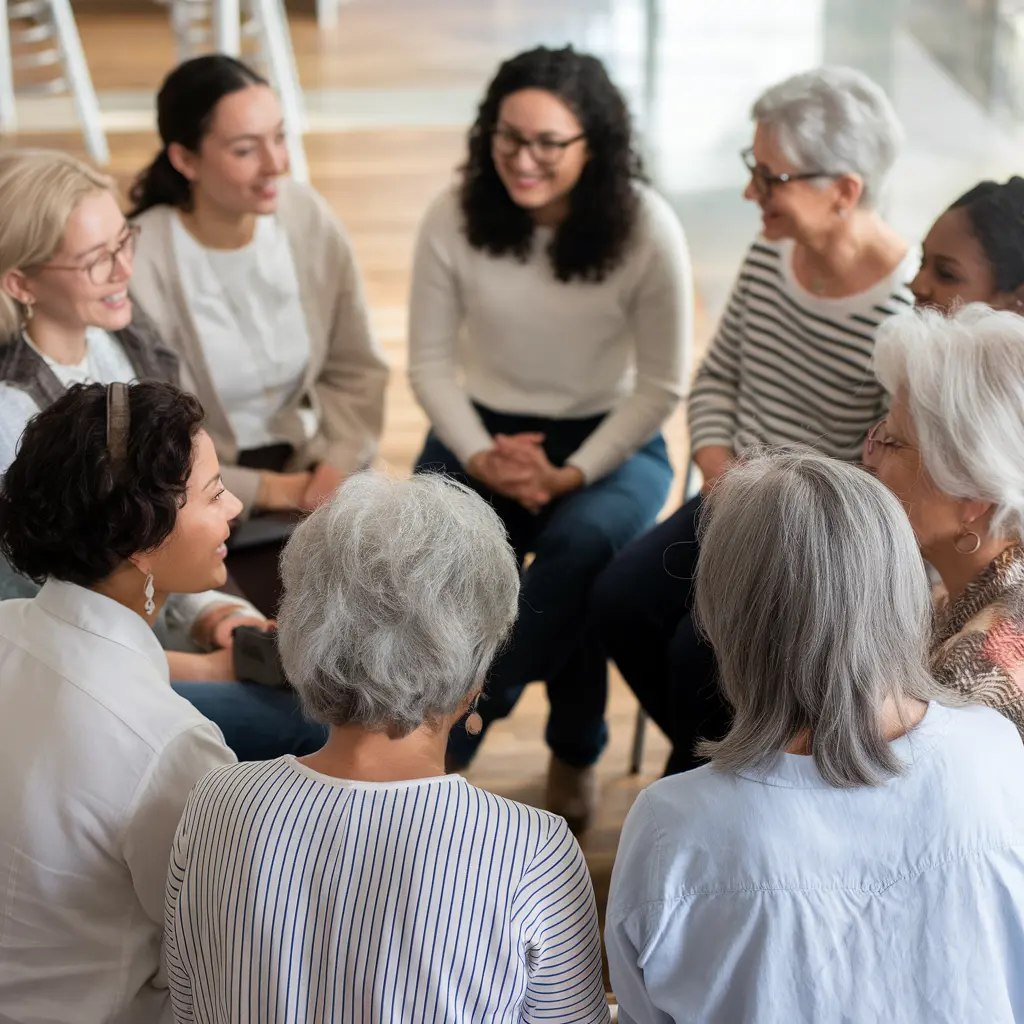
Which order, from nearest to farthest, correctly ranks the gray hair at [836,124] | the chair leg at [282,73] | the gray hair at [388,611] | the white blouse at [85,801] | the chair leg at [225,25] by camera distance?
the gray hair at [388,611]
the white blouse at [85,801]
the gray hair at [836,124]
the chair leg at [225,25]
the chair leg at [282,73]

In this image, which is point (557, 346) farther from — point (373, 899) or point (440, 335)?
point (373, 899)

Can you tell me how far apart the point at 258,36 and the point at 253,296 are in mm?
3461

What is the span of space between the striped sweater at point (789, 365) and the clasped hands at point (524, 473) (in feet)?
0.90

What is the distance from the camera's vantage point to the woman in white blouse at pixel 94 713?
1.48 meters

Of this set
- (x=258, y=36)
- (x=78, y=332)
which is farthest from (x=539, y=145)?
(x=258, y=36)

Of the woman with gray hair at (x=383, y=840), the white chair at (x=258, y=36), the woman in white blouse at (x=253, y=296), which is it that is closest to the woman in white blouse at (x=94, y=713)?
the woman with gray hair at (x=383, y=840)

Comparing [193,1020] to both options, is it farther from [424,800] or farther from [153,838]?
[424,800]

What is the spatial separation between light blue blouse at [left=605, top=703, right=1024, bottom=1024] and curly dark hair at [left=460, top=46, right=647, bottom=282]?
4.81 ft

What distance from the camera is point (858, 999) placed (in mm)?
1279

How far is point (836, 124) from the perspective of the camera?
225 centimetres

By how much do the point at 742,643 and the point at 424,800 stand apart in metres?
0.35

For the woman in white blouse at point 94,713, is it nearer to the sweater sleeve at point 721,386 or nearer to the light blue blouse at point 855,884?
the light blue blouse at point 855,884

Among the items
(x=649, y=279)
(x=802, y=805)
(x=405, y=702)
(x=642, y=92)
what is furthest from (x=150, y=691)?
(x=642, y=92)

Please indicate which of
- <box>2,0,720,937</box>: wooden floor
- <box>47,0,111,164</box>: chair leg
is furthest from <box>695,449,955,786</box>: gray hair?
<box>47,0,111,164</box>: chair leg
